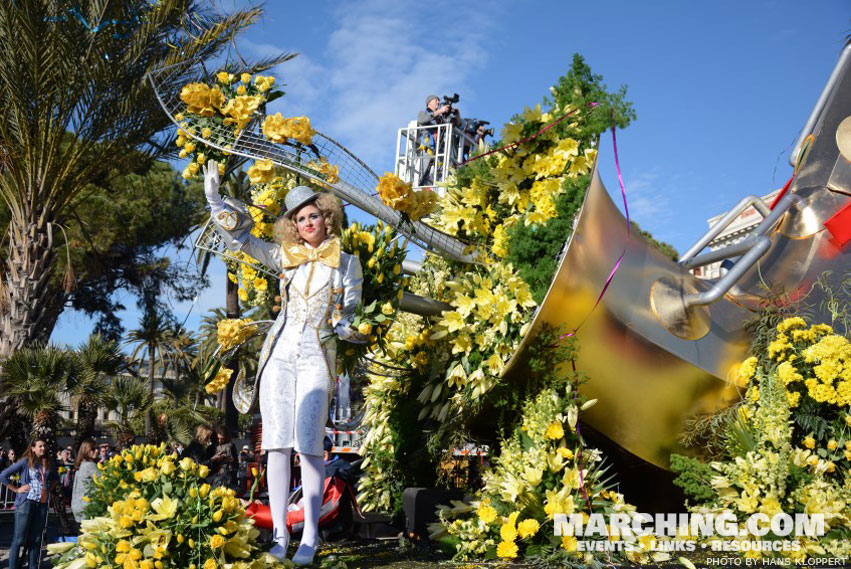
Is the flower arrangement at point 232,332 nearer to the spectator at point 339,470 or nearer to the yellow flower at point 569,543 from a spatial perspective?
the spectator at point 339,470

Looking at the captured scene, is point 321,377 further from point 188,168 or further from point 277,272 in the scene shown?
point 188,168

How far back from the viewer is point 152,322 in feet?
70.7

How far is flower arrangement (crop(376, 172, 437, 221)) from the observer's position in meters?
4.94

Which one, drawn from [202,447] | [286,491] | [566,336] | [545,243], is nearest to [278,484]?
[286,491]

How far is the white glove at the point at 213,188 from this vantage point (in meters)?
4.57

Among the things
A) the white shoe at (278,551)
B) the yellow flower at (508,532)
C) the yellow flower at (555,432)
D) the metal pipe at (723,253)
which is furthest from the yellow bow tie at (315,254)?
the metal pipe at (723,253)

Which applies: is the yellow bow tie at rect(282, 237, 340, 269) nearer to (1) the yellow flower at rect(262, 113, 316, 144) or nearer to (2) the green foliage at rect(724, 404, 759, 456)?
(1) the yellow flower at rect(262, 113, 316, 144)

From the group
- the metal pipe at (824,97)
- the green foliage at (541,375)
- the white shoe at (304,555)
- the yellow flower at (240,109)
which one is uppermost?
the metal pipe at (824,97)

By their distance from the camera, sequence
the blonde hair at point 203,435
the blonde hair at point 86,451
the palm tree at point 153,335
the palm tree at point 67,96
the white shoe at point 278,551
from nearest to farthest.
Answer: the white shoe at point 278,551 < the blonde hair at point 86,451 < the blonde hair at point 203,435 < the palm tree at point 67,96 < the palm tree at point 153,335

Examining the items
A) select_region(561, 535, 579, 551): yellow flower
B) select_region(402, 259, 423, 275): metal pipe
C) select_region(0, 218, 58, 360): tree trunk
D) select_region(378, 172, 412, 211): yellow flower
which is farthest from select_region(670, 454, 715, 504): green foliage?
select_region(0, 218, 58, 360): tree trunk

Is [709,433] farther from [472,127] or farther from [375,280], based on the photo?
[472,127]

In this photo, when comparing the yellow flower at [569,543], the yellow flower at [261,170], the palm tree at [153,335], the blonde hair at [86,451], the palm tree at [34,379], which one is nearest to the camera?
the yellow flower at [569,543]

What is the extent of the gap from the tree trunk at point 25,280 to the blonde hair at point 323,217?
6.46 metres

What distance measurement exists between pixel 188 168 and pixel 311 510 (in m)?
2.37
